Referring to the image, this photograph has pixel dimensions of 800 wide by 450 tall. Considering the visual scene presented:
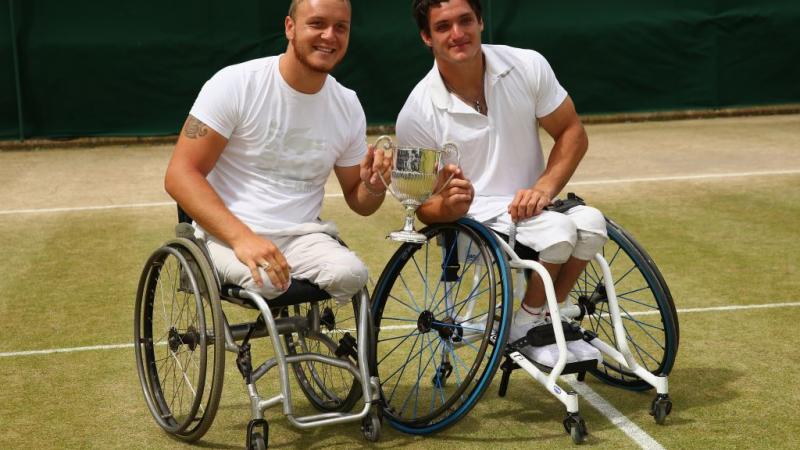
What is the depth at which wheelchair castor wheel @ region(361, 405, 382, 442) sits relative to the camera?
382 cm

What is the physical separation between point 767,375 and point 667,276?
1.69 m

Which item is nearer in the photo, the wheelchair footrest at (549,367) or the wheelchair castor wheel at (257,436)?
the wheelchair castor wheel at (257,436)

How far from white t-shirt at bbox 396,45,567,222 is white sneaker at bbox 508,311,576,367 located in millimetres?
446

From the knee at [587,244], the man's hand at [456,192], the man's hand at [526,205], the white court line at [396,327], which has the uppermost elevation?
Answer: the man's hand at [456,192]

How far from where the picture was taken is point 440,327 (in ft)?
13.3

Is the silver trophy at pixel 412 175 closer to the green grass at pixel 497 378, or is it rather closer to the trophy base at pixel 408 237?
the trophy base at pixel 408 237

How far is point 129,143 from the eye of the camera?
12.0 meters

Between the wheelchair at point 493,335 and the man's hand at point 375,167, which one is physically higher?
the man's hand at point 375,167

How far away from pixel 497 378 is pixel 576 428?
81 cm

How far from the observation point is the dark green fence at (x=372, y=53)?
11.6 meters

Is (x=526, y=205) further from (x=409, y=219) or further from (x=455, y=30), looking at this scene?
(x=455, y=30)

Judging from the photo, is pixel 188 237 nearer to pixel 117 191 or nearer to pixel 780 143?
pixel 117 191

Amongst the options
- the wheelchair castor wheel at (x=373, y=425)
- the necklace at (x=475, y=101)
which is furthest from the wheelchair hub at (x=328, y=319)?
the necklace at (x=475, y=101)

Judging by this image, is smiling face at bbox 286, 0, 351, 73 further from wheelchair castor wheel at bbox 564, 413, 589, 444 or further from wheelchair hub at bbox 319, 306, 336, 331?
wheelchair castor wheel at bbox 564, 413, 589, 444
